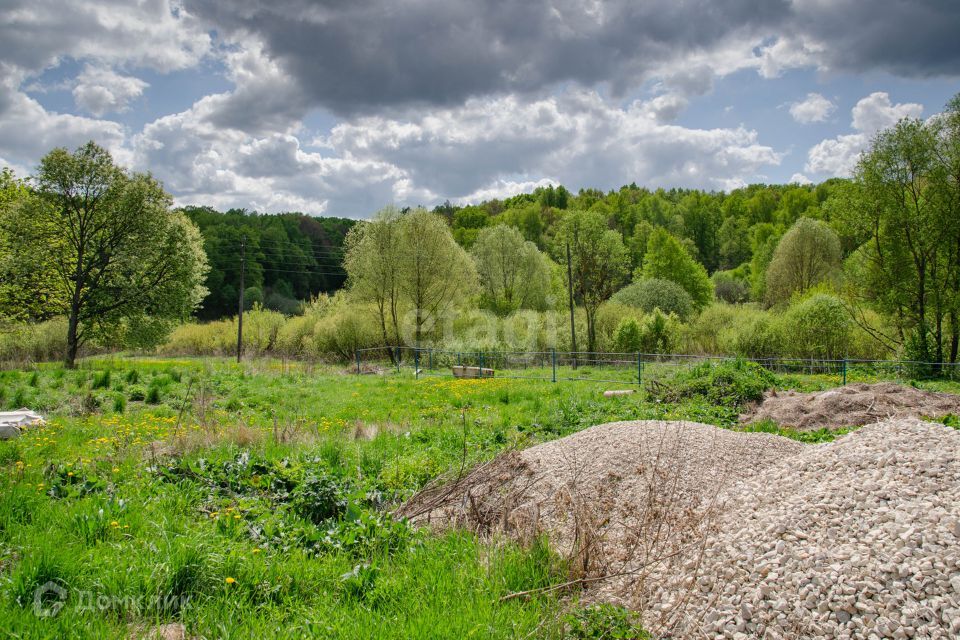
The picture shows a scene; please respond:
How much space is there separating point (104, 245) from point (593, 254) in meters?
32.4

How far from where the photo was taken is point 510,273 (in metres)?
44.2

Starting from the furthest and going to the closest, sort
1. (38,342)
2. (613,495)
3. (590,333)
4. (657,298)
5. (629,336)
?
(657,298) < (590,333) < (629,336) < (38,342) < (613,495)

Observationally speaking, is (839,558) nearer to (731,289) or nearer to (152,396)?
(152,396)

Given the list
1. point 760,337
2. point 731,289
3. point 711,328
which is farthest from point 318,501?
point 731,289

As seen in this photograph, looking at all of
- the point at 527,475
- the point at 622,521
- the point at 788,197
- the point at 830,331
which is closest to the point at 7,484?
the point at 527,475

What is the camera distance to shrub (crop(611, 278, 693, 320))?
38031 millimetres

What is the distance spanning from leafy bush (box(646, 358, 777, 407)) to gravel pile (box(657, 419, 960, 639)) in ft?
22.5

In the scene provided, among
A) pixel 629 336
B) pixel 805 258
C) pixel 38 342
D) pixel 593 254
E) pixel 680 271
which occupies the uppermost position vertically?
pixel 593 254

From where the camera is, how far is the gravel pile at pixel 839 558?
3156 millimetres

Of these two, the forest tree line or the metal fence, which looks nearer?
the metal fence

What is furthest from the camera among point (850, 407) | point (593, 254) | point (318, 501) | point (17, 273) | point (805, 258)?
point (593, 254)

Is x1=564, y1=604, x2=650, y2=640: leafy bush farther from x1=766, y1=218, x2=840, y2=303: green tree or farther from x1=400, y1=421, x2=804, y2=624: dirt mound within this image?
x1=766, y1=218, x2=840, y2=303: green tree

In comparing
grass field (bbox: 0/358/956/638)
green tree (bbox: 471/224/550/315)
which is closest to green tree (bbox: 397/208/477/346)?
green tree (bbox: 471/224/550/315)

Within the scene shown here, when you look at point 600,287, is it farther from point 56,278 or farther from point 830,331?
point 56,278
